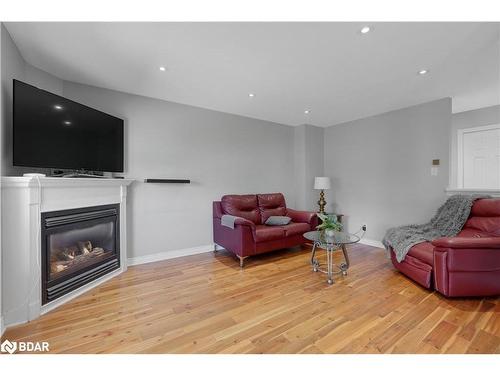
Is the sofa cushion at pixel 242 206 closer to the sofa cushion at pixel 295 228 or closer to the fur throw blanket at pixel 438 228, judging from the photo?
the sofa cushion at pixel 295 228

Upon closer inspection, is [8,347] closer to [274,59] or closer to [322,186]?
[274,59]

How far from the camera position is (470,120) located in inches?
147

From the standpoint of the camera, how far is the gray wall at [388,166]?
321cm

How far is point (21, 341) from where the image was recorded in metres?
1.51

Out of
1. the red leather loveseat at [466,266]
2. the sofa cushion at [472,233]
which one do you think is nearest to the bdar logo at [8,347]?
the red leather loveseat at [466,266]

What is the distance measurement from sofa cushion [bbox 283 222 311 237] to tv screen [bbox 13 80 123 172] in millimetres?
2483

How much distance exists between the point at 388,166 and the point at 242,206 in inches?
105

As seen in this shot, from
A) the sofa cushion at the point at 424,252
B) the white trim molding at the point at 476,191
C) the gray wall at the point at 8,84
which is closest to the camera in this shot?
the gray wall at the point at 8,84

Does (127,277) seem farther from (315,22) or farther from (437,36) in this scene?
(437,36)

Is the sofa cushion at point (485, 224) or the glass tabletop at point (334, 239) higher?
the sofa cushion at point (485, 224)

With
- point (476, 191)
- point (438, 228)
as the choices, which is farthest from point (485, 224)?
point (476, 191)

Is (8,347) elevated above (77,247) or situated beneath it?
situated beneath

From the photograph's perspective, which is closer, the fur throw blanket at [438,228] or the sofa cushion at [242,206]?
the fur throw blanket at [438,228]
